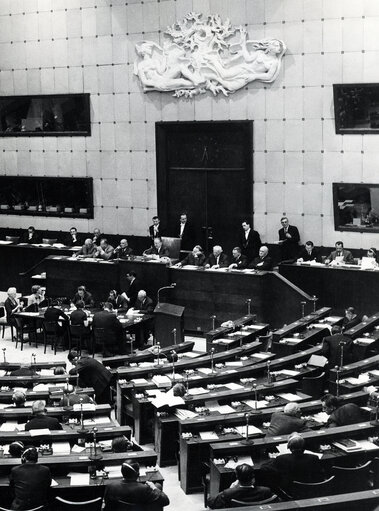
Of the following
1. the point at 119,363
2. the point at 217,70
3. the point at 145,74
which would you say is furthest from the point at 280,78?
the point at 119,363

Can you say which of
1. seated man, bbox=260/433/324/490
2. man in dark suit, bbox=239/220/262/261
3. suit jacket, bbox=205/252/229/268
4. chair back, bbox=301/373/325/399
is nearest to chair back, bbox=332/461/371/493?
seated man, bbox=260/433/324/490

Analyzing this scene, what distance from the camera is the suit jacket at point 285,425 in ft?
33.6

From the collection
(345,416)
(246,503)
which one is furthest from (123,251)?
(246,503)

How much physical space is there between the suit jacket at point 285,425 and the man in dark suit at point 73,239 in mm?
13827

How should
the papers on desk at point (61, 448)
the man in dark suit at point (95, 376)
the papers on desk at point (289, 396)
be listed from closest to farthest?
the papers on desk at point (61, 448), the papers on desk at point (289, 396), the man in dark suit at point (95, 376)

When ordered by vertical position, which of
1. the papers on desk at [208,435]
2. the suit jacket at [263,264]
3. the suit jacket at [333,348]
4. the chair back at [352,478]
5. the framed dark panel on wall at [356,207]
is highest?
the framed dark panel on wall at [356,207]

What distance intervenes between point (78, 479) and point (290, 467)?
2.40m

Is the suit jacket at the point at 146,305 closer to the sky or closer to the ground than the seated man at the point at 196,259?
closer to the ground

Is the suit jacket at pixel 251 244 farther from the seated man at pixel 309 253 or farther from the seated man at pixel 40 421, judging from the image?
the seated man at pixel 40 421

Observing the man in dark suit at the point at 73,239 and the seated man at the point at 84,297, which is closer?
the seated man at the point at 84,297

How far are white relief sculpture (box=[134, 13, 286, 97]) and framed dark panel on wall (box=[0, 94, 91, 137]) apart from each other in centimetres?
238

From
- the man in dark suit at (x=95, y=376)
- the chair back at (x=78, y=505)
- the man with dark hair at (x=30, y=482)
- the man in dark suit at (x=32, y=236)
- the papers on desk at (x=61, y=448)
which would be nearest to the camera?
the man with dark hair at (x=30, y=482)

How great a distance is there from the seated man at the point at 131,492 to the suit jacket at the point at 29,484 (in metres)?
0.70

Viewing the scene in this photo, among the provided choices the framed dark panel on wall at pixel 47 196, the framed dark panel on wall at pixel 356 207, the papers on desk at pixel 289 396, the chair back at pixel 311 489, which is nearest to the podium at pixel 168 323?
the papers on desk at pixel 289 396
